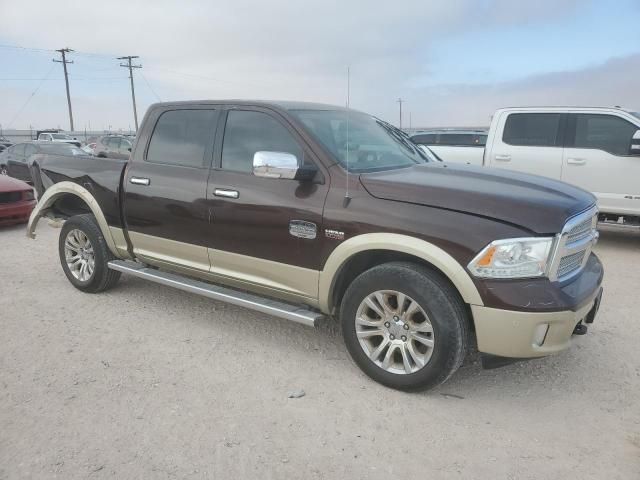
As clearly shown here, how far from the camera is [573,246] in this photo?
10.4ft

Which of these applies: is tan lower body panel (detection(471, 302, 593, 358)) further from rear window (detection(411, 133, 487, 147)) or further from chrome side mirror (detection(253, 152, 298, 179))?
rear window (detection(411, 133, 487, 147))

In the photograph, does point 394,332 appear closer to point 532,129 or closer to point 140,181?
point 140,181

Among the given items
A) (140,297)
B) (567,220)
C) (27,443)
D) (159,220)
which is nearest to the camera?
(27,443)

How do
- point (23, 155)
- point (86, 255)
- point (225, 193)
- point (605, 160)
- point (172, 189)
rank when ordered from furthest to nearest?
point (23, 155) → point (605, 160) → point (86, 255) → point (172, 189) → point (225, 193)

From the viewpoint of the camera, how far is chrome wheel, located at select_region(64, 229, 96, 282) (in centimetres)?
521

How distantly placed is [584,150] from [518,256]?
562cm

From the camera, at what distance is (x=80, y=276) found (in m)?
5.33

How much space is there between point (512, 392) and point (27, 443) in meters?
2.91

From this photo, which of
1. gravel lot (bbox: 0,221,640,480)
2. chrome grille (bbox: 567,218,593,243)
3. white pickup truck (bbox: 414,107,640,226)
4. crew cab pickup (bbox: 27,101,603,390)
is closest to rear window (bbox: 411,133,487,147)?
white pickup truck (bbox: 414,107,640,226)

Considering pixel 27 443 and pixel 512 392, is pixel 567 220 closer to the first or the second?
pixel 512 392

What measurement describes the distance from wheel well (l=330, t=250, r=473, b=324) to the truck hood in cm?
37

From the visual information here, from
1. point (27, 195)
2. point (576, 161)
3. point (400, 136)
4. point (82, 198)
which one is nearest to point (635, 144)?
point (576, 161)

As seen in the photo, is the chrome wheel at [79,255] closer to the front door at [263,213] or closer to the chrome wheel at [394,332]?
the front door at [263,213]

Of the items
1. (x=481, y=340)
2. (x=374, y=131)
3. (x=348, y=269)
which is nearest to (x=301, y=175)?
(x=348, y=269)
